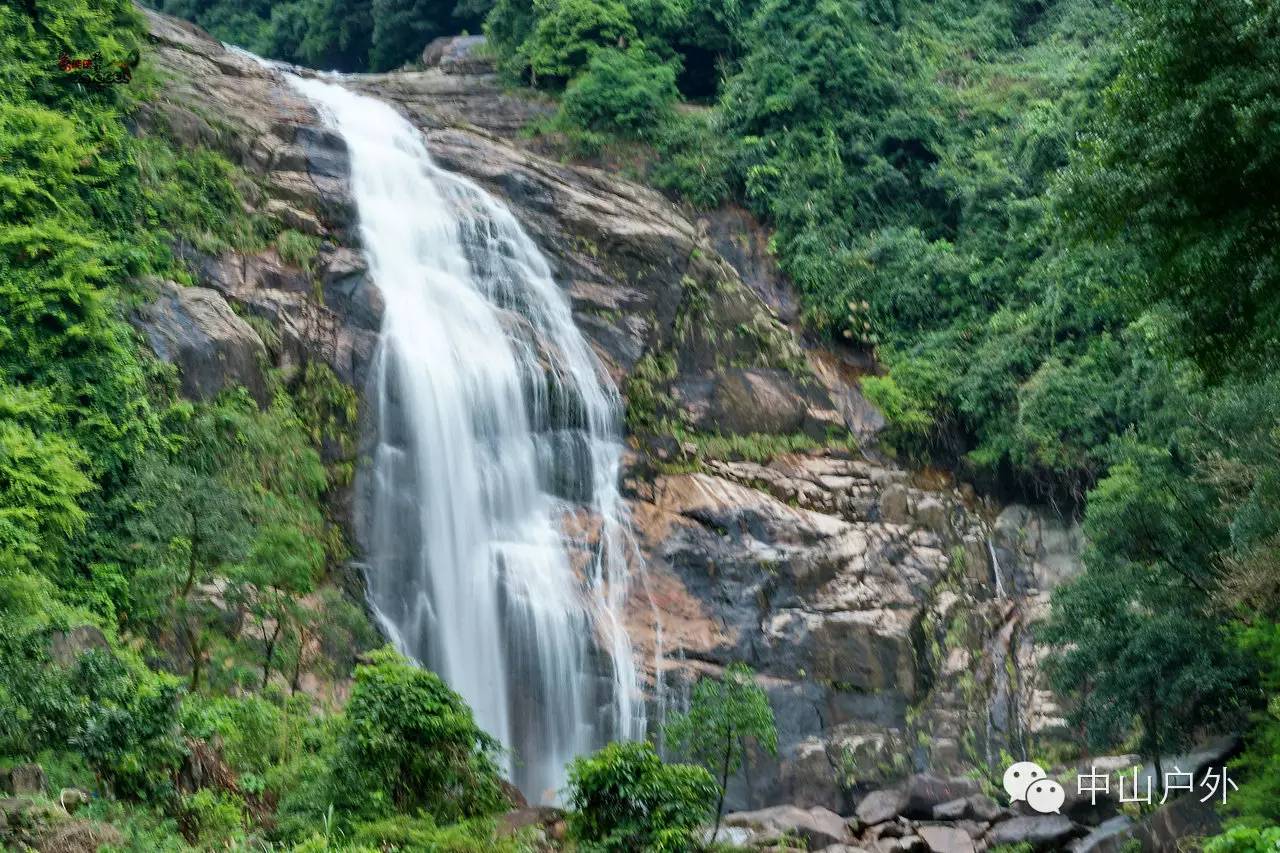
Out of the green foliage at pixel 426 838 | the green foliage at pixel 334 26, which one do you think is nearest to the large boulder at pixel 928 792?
the green foliage at pixel 426 838

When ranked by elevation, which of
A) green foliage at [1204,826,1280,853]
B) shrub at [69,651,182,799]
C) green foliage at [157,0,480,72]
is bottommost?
shrub at [69,651,182,799]

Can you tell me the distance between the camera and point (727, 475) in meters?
21.0

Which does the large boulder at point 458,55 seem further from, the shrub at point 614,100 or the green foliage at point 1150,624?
the green foliage at point 1150,624

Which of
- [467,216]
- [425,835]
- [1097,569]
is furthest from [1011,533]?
Answer: [425,835]

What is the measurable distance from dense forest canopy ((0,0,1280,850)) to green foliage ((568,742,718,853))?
0.11 feet

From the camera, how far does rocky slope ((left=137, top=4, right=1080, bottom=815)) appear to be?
60.3 feet

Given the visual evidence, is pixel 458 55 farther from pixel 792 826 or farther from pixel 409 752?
pixel 409 752

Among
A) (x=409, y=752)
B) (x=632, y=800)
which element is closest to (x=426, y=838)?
(x=409, y=752)

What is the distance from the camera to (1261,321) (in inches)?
388

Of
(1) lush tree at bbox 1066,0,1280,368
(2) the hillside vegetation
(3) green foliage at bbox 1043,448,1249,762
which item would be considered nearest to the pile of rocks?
(3) green foliage at bbox 1043,448,1249,762

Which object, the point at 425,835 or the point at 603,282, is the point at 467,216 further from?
the point at 425,835

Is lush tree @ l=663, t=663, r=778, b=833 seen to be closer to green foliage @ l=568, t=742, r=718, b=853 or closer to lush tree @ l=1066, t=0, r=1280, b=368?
green foliage @ l=568, t=742, r=718, b=853

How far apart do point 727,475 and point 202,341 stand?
8767 millimetres

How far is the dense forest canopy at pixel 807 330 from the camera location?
410 inches
